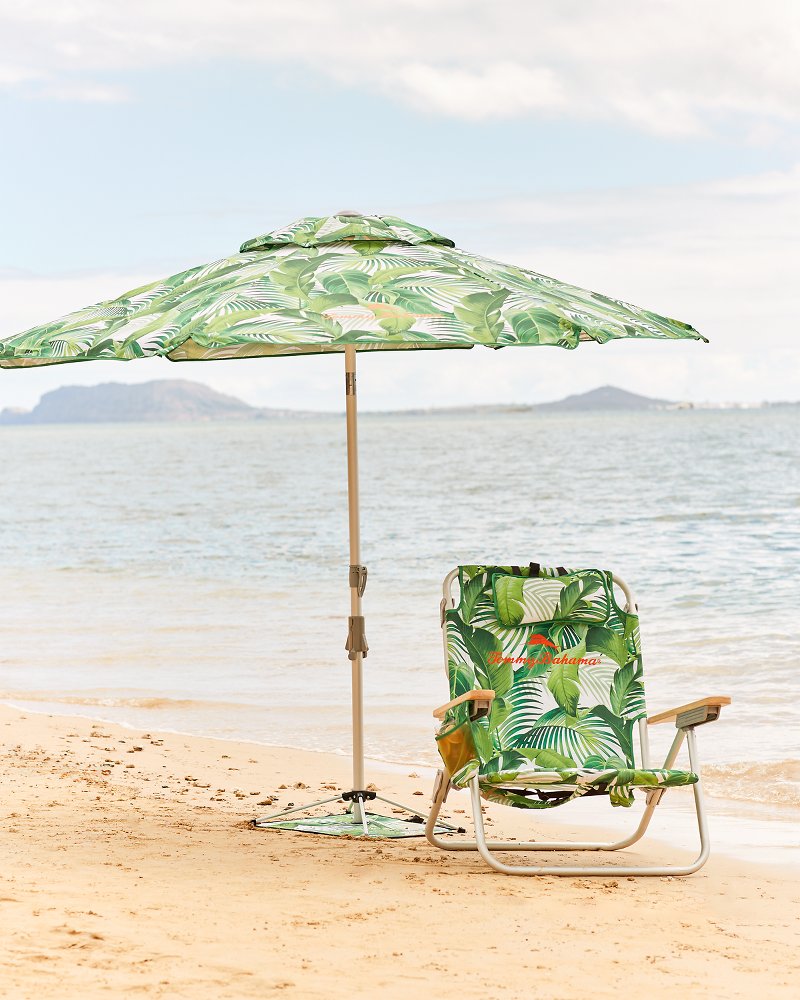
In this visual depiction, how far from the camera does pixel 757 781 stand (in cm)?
586

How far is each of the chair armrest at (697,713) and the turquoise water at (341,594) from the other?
1607mm

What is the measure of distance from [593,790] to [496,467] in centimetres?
3850

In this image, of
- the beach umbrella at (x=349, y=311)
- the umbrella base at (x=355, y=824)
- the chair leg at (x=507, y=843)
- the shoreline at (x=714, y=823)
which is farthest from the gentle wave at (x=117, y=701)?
the chair leg at (x=507, y=843)

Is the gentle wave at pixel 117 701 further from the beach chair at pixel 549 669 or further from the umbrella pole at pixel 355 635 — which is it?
the beach chair at pixel 549 669

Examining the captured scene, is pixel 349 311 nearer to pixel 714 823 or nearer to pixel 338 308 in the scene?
pixel 338 308

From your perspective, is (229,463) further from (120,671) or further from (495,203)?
(120,671)

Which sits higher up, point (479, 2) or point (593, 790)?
point (479, 2)

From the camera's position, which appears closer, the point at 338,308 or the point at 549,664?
the point at 338,308

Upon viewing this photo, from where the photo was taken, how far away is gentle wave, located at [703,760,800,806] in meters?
5.63

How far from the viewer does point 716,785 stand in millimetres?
5848

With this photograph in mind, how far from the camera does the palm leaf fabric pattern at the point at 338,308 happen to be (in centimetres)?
349

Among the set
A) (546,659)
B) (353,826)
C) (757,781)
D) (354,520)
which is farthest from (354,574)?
(757,781)

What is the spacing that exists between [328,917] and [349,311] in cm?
170

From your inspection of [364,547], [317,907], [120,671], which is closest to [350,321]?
[317,907]
